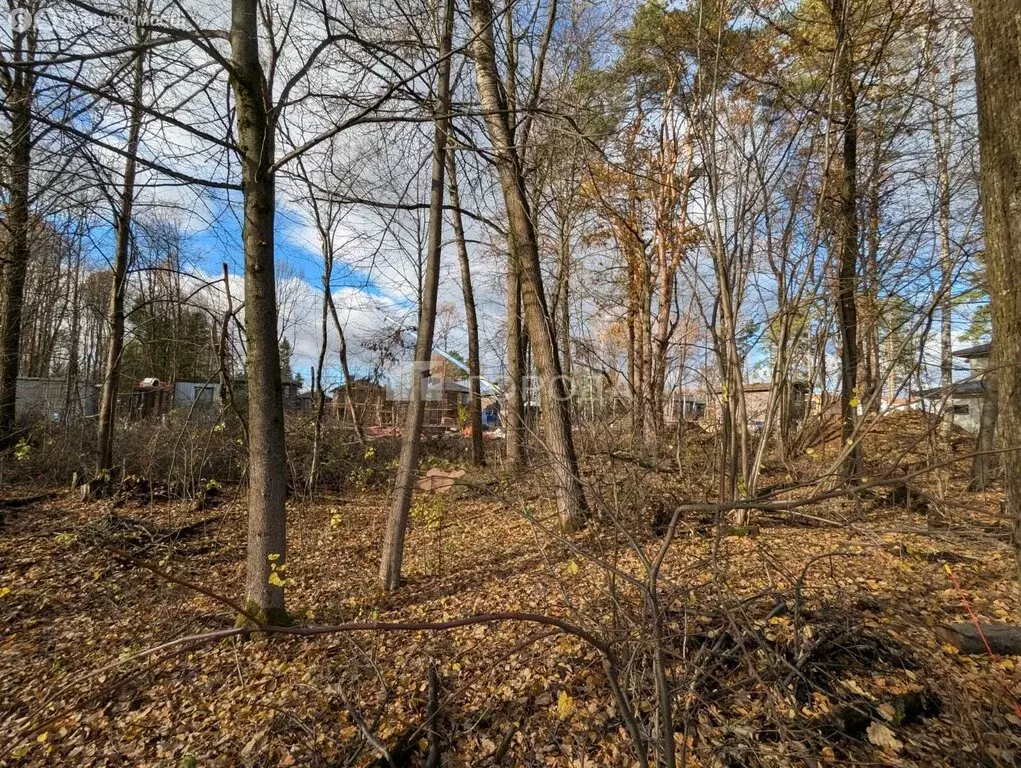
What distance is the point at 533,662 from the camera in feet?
10.3

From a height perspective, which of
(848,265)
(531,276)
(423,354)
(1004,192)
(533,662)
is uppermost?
(848,265)

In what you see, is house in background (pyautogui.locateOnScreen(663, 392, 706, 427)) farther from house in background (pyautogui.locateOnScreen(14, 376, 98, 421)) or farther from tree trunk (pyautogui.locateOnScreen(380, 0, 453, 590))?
house in background (pyautogui.locateOnScreen(14, 376, 98, 421))

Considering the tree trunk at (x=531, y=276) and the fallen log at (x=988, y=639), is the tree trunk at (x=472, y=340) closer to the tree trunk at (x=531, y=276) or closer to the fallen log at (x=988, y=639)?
the tree trunk at (x=531, y=276)

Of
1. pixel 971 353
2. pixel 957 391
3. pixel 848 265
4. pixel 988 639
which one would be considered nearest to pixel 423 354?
pixel 988 639

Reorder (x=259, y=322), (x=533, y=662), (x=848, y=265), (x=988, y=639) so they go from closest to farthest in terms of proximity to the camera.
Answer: (x=988, y=639), (x=533, y=662), (x=259, y=322), (x=848, y=265)

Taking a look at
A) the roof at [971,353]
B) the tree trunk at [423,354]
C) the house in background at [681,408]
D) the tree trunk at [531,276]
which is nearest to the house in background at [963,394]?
the roof at [971,353]

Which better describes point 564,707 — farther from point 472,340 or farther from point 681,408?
point 472,340

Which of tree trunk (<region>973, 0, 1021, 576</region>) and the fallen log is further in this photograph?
the fallen log

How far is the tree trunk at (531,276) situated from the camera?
5.27 m

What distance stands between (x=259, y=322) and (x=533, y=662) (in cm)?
299

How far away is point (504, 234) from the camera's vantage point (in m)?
5.33

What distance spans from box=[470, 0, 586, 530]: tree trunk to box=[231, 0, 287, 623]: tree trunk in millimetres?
2449

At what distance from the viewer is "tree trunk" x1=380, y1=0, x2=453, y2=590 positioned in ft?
14.5

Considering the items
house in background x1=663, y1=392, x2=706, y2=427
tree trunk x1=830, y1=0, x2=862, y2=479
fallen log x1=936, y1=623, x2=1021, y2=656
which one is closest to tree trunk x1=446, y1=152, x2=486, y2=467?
house in background x1=663, y1=392, x2=706, y2=427
